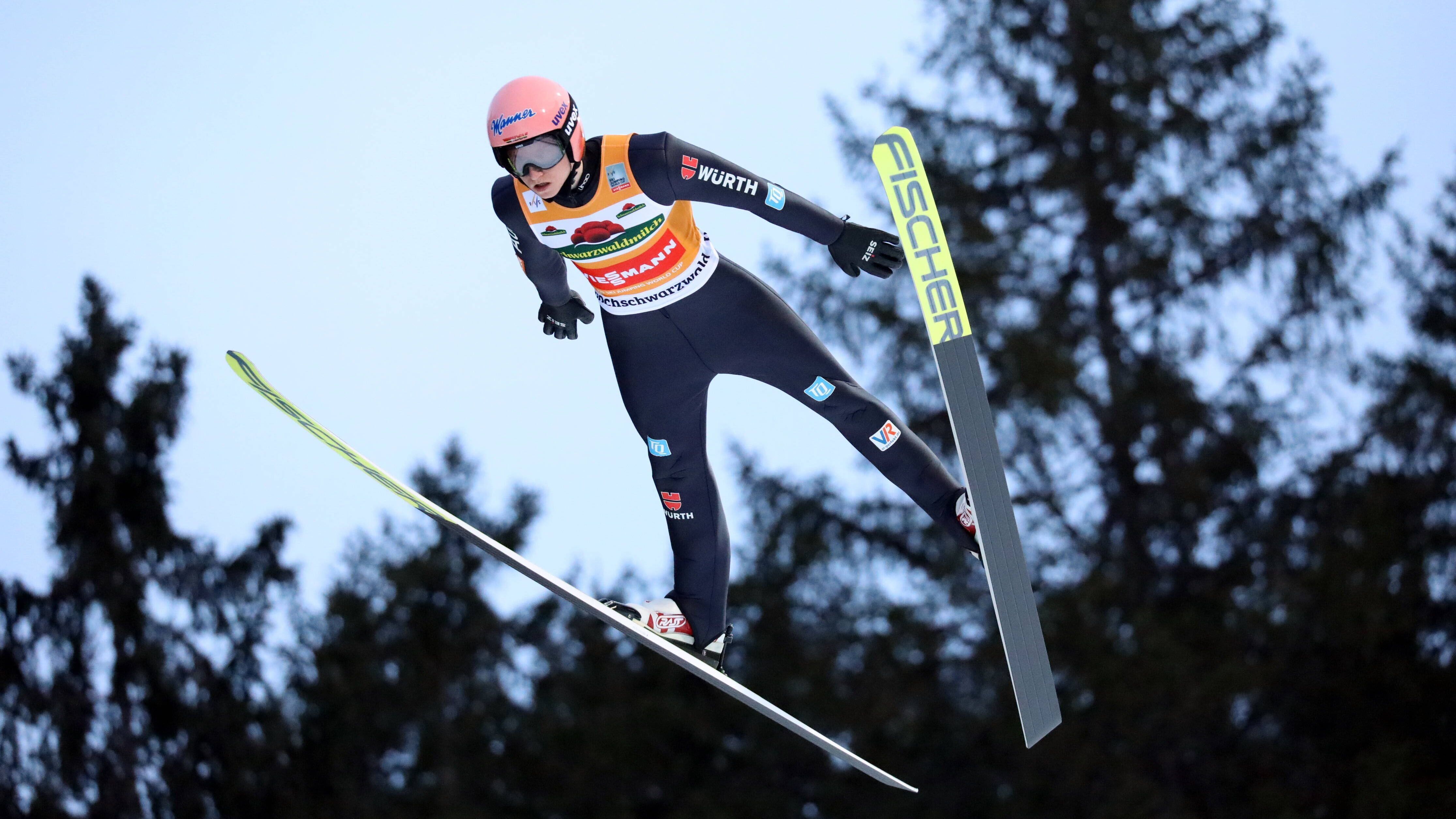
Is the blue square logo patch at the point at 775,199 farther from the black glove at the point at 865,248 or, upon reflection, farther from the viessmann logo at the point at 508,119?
the viessmann logo at the point at 508,119

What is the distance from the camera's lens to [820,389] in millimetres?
3814

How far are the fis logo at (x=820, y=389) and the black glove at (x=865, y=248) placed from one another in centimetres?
30

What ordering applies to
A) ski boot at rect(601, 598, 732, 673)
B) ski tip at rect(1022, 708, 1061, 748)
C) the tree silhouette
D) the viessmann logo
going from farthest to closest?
the tree silhouette < ski boot at rect(601, 598, 732, 673) < ski tip at rect(1022, 708, 1061, 748) < the viessmann logo

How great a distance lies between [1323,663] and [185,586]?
868cm

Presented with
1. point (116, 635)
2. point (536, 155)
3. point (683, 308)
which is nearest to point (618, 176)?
point (536, 155)

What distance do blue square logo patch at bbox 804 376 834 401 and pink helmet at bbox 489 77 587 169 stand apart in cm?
79

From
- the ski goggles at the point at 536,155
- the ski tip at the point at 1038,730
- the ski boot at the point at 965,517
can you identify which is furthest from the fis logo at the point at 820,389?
the ski tip at the point at 1038,730

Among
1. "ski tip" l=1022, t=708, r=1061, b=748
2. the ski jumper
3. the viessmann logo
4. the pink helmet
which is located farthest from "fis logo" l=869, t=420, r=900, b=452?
the viessmann logo

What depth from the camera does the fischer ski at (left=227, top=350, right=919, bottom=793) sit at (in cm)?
386

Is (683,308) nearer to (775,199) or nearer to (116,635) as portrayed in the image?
(775,199)

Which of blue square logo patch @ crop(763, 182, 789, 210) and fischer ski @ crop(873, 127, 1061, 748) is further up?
blue square logo patch @ crop(763, 182, 789, 210)

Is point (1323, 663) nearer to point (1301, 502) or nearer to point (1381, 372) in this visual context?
point (1301, 502)

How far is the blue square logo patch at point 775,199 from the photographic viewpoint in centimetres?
363

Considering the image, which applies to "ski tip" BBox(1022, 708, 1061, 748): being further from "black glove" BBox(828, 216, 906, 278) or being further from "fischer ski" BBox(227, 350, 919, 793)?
"black glove" BBox(828, 216, 906, 278)
